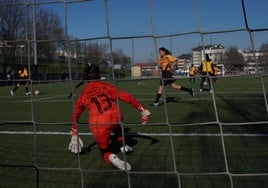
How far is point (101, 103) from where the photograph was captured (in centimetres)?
468

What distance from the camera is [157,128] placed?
22.0ft

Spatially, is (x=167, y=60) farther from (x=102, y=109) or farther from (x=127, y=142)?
(x=127, y=142)

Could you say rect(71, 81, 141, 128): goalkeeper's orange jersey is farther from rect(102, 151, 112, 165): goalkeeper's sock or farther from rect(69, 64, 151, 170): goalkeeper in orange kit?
rect(102, 151, 112, 165): goalkeeper's sock

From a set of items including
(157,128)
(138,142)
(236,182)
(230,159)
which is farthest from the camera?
(157,128)

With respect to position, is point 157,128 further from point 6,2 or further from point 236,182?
point 6,2

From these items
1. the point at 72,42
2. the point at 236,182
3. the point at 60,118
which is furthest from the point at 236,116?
the point at 72,42

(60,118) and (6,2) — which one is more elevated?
(6,2)

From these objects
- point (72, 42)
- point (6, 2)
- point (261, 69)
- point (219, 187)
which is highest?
point (6, 2)

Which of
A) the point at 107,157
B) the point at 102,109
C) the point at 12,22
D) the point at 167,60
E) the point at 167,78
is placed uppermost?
the point at 12,22

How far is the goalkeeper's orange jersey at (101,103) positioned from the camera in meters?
4.61

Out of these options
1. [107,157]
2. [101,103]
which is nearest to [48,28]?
[101,103]

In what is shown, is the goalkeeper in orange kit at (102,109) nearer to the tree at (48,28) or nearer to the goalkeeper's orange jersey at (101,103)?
the goalkeeper's orange jersey at (101,103)

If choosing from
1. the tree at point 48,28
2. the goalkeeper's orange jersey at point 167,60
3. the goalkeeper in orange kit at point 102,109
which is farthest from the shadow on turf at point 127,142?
the tree at point 48,28

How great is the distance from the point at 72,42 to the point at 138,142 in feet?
8.21
